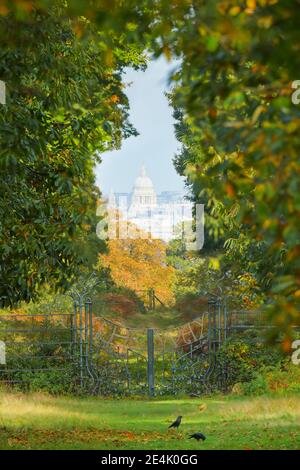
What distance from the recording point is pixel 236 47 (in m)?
3.80

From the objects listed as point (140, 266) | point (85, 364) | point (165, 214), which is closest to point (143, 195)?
point (165, 214)

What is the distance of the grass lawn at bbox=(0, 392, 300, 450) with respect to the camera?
12.4m

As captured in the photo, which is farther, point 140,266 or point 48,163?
point 140,266

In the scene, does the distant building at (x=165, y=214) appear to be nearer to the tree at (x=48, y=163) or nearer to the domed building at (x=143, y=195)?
the tree at (x=48, y=163)

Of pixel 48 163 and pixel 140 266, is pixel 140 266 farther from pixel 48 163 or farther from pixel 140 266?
pixel 48 163

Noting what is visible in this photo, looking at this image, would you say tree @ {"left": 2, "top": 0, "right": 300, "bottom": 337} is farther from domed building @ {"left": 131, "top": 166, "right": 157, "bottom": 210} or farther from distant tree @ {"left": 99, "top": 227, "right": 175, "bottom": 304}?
domed building @ {"left": 131, "top": 166, "right": 157, "bottom": 210}

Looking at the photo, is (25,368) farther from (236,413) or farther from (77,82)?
(77,82)

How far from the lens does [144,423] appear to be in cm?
1484

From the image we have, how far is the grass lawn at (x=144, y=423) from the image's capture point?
40.5 feet

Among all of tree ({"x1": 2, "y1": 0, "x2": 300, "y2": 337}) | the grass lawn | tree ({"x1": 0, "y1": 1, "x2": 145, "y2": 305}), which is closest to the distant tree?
the grass lawn

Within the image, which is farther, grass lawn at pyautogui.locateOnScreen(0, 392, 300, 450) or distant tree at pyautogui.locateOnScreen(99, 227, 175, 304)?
distant tree at pyautogui.locateOnScreen(99, 227, 175, 304)

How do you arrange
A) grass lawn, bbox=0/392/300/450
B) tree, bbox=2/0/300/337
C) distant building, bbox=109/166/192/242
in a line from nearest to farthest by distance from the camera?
tree, bbox=2/0/300/337, grass lawn, bbox=0/392/300/450, distant building, bbox=109/166/192/242

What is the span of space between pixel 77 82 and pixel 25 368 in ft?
34.3

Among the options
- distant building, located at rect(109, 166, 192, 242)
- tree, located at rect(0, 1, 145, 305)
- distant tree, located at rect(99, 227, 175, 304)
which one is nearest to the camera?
tree, located at rect(0, 1, 145, 305)
